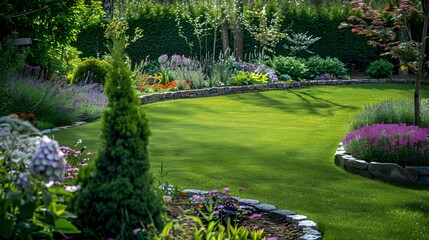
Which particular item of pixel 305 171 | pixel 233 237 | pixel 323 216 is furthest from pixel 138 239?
pixel 305 171

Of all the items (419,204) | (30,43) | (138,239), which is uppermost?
(30,43)

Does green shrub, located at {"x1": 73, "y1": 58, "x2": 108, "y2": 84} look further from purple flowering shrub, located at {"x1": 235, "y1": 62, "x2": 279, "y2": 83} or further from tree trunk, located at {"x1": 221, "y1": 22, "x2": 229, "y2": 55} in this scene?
tree trunk, located at {"x1": 221, "y1": 22, "x2": 229, "y2": 55}

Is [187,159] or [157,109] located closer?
[187,159]

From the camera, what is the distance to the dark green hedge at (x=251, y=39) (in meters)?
20.8

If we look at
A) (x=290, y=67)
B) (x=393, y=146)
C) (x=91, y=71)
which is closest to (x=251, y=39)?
(x=290, y=67)

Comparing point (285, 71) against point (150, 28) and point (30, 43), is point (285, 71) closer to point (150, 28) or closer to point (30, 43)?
point (150, 28)

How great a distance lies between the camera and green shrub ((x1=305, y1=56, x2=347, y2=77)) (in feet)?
66.4

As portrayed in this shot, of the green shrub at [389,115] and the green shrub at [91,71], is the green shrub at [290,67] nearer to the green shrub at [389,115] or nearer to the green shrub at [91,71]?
the green shrub at [91,71]

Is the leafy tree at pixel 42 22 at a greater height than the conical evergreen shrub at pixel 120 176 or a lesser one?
greater

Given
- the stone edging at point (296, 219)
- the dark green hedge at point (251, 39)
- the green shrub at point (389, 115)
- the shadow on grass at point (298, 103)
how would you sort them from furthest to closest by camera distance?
1. the dark green hedge at point (251, 39)
2. the shadow on grass at point (298, 103)
3. the green shrub at point (389, 115)
4. the stone edging at point (296, 219)

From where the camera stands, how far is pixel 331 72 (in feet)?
66.8

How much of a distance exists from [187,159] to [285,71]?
11872mm

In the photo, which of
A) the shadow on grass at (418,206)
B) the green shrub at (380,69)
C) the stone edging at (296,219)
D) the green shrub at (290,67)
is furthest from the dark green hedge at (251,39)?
the stone edging at (296,219)

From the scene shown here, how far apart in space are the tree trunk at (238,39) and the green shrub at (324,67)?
236 cm
